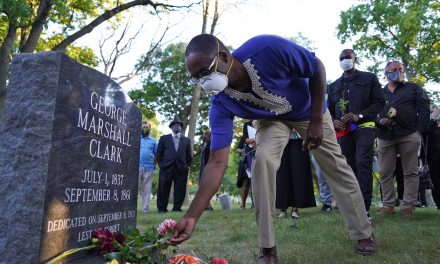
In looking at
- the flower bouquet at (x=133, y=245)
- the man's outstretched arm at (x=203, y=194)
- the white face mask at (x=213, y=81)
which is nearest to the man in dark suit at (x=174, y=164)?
the man's outstretched arm at (x=203, y=194)

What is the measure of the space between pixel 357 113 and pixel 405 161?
1112 millimetres

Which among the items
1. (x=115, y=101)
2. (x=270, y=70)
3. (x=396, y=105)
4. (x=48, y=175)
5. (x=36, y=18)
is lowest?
(x=48, y=175)

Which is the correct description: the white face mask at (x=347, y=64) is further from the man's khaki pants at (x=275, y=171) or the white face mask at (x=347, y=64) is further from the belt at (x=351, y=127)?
the man's khaki pants at (x=275, y=171)

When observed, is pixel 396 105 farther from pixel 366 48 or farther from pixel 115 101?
pixel 366 48

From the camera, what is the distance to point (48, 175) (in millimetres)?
2146

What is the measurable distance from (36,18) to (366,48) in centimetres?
1543

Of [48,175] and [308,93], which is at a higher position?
[308,93]

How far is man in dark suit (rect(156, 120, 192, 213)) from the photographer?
9.84 metres

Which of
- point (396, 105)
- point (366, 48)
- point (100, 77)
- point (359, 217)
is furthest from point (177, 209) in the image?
point (366, 48)

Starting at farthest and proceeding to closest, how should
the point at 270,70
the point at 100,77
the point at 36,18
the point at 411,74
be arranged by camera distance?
1. the point at 411,74
2. the point at 36,18
3. the point at 270,70
4. the point at 100,77

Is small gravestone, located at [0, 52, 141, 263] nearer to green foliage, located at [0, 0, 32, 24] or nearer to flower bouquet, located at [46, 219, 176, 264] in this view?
flower bouquet, located at [46, 219, 176, 264]

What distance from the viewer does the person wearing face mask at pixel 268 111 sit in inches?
105

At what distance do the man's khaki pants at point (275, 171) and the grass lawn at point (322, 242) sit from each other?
30 centimetres

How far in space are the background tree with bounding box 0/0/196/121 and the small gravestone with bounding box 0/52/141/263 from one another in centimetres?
750
